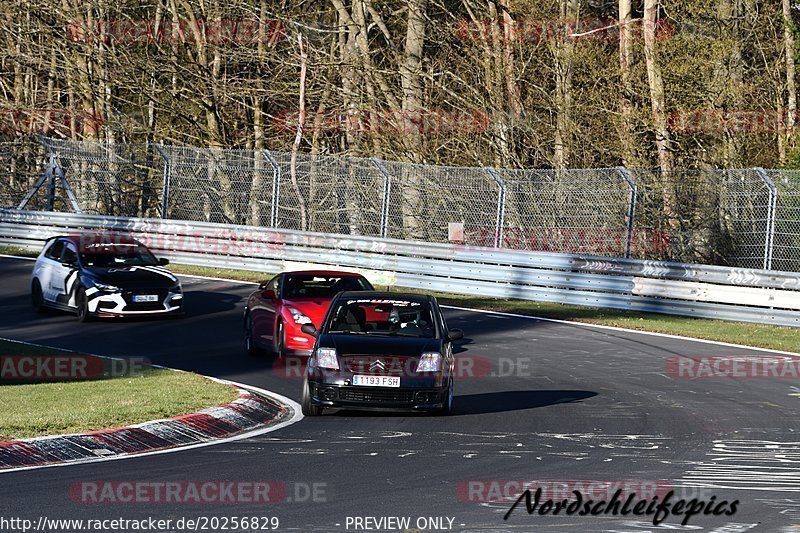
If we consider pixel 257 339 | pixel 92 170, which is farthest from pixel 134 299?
pixel 92 170

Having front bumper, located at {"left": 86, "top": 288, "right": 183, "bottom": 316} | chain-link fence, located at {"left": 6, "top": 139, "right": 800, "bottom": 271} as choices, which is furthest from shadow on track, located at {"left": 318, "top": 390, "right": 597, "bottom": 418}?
chain-link fence, located at {"left": 6, "top": 139, "right": 800, "bottom": 271}

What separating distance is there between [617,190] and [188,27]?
1966 cm

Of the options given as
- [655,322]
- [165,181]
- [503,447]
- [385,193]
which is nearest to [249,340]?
[503,447]

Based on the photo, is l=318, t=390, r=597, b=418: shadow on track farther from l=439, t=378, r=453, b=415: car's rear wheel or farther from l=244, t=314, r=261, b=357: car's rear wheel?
l=244, t=314, r=261, b=357: car's rear wheel

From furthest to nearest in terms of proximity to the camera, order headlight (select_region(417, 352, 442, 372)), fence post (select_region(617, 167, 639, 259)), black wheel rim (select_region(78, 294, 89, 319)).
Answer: fence post (select_region(617, 167, 639, 259)) < black wheel rim (select_region(78, 294, 89, 319)) < headlight (select_region(417, 352, 442, 372))

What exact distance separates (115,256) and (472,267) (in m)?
7.82

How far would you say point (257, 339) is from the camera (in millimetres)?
18078

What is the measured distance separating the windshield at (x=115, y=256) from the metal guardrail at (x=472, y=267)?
6166mm

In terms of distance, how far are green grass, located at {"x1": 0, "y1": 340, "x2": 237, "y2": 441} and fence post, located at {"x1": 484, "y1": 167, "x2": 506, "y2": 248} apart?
39.6 feet

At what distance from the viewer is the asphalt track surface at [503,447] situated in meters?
8.20

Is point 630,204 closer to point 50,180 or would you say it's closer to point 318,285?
point 318,285

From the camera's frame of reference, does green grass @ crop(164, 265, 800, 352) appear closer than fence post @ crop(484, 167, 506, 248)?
Yes

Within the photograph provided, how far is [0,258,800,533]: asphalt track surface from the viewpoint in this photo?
820 centimetres

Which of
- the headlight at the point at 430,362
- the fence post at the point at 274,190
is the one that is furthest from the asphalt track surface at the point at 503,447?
the fence post at the point at 274,190
